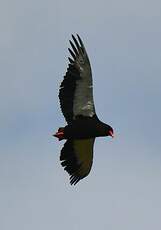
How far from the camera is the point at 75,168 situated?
331 ft

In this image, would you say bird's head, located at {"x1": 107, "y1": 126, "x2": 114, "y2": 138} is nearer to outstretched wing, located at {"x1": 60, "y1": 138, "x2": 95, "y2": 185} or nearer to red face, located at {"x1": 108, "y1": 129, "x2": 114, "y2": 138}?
red face, located at {"x1": 108, "y1": 129, "x2": 114, "y2": 138}

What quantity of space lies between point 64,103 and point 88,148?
9.55 feet

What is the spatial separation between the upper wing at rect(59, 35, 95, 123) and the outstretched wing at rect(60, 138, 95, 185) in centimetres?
157

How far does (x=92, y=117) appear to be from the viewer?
99.3 metres

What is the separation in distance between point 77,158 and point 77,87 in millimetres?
3640

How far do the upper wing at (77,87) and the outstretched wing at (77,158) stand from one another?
5.15ft

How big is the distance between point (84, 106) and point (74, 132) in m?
1.54

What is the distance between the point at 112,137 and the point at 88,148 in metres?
2.70

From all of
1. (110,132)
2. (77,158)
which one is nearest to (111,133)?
(110,132)

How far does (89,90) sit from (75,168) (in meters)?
3.99

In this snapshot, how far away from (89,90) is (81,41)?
2203mm

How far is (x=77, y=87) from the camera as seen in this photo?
98.9 meters

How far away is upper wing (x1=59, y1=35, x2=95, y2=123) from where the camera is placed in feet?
324

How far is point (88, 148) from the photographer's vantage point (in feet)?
332
